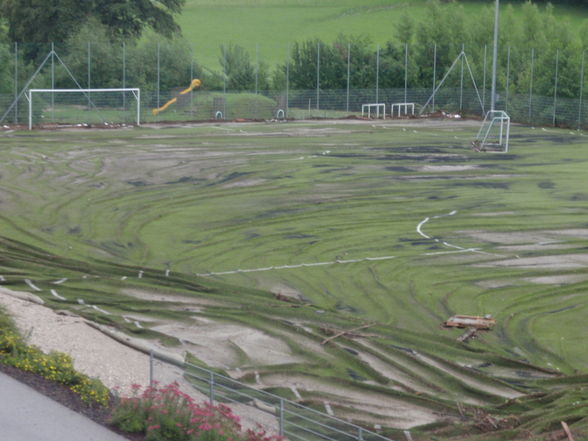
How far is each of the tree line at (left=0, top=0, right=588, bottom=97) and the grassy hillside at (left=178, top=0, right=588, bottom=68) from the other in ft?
65.9

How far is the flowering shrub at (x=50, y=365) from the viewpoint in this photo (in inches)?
382

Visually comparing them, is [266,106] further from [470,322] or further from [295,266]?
[470,322]

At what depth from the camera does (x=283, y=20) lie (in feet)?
297

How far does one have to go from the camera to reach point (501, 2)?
299ft

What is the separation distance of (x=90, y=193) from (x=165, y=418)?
16648 mm

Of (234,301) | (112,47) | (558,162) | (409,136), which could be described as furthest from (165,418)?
(112,47)

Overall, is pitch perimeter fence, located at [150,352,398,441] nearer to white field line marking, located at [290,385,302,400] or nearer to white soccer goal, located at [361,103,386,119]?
white field line marking, located at [290,385,302,400]

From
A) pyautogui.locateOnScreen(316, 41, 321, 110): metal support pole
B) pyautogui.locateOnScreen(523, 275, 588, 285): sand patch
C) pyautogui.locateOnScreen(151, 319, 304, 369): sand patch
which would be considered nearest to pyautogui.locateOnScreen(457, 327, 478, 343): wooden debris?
pyautogui.locateOnScreen(151, 319, 304, 369): sand patch

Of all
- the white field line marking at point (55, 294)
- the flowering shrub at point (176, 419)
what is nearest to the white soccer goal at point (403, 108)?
the white field line marking at point (55, 294)

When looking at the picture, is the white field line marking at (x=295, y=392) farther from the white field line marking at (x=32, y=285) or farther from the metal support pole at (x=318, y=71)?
the metal support pole at (x=318, y=71)

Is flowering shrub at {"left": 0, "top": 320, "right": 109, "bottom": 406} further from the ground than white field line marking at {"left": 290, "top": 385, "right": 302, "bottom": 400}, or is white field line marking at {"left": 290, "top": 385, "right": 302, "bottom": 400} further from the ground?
flowering shrub at {"left": 0, "top": 320, "right": 109, "bottom": 406}

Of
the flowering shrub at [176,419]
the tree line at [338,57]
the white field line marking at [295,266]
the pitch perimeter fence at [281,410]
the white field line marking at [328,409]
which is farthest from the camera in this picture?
the tree line at [338,57]

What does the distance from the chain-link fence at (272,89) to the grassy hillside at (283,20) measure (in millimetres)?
24356

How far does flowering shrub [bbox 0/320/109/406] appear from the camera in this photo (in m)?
9.70
